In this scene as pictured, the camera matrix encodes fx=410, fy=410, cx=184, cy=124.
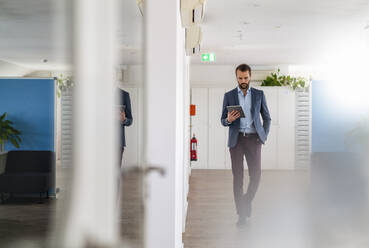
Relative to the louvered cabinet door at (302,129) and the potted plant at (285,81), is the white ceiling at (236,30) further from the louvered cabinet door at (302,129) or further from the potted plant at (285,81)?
the louvered cabinet door at (302,129)

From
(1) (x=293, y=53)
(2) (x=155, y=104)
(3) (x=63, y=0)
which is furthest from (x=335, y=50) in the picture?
(3) (x=63, y=0)

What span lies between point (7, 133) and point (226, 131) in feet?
32.6

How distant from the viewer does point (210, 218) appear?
4895 mm

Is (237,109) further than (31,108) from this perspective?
Yes

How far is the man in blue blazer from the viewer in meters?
4.52

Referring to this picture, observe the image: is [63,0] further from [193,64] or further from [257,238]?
[193,64]

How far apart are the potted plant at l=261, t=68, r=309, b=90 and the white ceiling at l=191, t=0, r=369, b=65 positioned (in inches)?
31.9

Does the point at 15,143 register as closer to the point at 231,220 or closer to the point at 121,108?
the point at 121,108

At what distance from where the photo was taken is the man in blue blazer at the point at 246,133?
452 centimetres

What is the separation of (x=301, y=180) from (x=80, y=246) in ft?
27.9

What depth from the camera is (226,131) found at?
1037 centimetres

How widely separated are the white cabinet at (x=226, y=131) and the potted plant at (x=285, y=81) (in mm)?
188

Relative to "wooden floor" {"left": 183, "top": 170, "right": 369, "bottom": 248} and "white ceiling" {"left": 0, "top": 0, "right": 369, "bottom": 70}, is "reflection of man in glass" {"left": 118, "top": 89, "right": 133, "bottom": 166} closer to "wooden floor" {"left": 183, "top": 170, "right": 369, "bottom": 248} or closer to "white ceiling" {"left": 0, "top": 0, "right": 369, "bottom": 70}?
"white ceiling" {"left": 0, "top": 0, "right": 369, "bottom": 70}

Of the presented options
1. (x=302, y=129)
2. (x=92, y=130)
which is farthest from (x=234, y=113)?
(x=302, y=129)
